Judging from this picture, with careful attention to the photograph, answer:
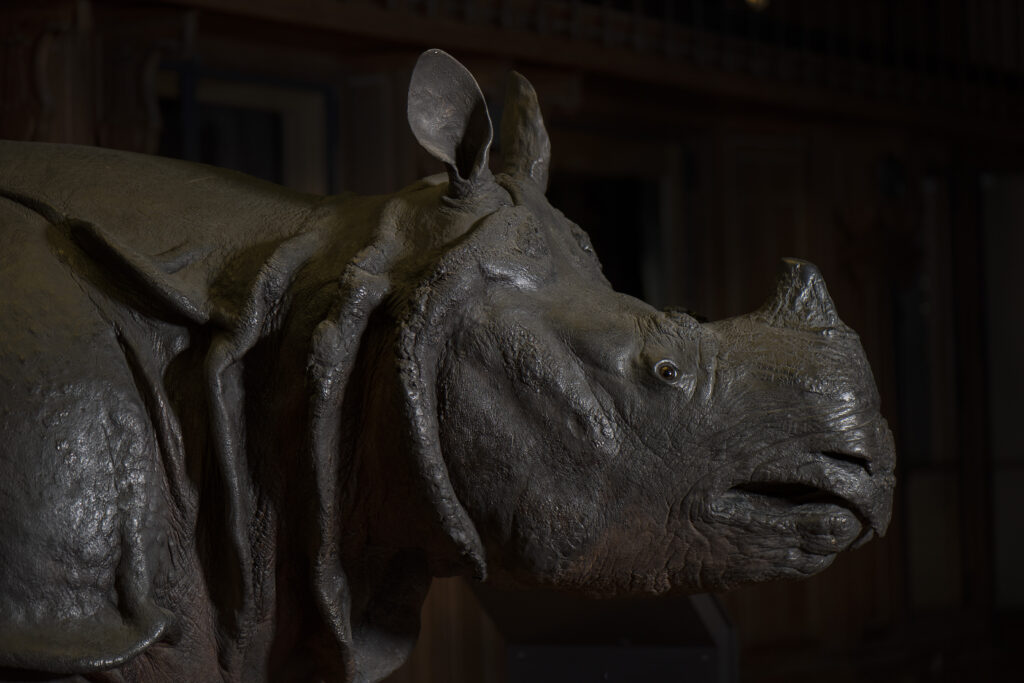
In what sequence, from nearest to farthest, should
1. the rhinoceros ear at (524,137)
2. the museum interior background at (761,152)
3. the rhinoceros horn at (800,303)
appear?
the rhinoceros horn at (800,303)
the rhinoceros ear at (524,137)
the museum interior background at (761,152)

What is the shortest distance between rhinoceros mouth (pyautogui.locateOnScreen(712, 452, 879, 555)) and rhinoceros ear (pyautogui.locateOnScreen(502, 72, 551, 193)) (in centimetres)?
35

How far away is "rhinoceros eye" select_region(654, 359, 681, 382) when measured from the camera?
0.99m

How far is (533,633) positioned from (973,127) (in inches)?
116

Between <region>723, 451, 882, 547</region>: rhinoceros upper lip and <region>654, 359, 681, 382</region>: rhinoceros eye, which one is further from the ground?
<region>654, 359, 681, 382</region>: rhinoceros eye

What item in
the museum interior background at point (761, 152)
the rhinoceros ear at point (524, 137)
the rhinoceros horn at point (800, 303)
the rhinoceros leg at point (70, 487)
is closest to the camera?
the rhinoceros leg at point (70, 487)

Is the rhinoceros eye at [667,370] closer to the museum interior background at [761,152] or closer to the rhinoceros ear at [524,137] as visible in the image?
the rhinoceros ear at [524,137]

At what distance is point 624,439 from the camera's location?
1.00 metres

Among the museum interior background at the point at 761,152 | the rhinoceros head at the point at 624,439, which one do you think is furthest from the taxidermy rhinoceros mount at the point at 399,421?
the museum interior background at the point at 761,152

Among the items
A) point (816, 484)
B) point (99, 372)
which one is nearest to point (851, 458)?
point (816, 484)

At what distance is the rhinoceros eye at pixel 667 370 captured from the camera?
99 centimetres

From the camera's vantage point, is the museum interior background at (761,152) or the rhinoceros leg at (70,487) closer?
the rhinoceros leg at (70,487)

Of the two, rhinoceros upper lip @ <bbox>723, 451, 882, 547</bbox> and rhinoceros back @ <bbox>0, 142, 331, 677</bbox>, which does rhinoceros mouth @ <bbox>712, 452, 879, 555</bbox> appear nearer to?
rhinoceros upper lip @ <bbox>723, 451, 882, 547</bbox>

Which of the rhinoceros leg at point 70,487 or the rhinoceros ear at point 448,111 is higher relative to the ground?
the rhinoceros ear at point 448,111

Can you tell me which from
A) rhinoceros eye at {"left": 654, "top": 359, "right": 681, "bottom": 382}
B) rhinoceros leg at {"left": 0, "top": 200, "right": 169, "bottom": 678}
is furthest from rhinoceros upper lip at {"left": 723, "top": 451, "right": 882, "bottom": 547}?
rhinoceros leg at {"left": 0, "top": 200, "right": 169, "bottom": 678}
